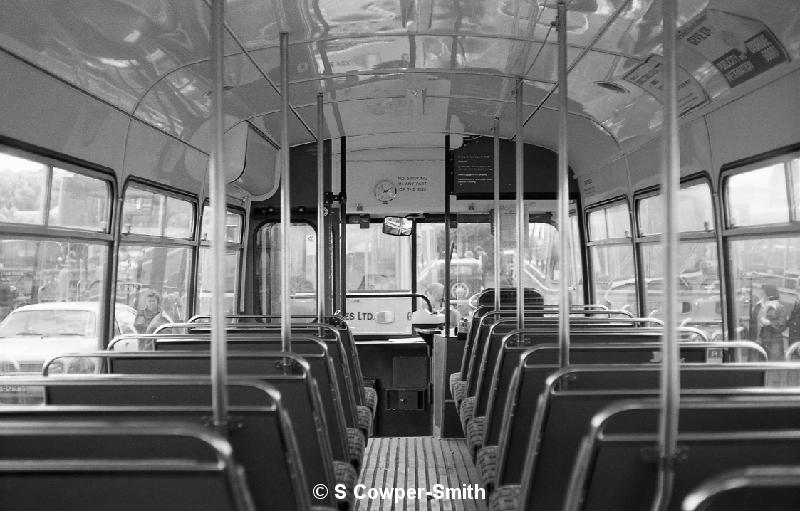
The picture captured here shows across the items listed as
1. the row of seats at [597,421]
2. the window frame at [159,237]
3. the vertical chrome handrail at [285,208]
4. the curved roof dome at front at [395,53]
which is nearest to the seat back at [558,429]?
the row of seats at [597,421]

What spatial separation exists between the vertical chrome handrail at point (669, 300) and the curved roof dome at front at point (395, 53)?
1559mm

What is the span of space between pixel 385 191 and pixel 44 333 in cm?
449

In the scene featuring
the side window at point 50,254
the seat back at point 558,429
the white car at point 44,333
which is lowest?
the seat back at point 558,429

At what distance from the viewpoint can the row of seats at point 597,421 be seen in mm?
2092

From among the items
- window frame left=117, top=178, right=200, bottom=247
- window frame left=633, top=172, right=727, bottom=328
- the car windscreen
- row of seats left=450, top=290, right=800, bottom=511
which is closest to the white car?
the car windscreen

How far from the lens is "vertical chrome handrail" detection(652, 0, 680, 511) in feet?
6.71

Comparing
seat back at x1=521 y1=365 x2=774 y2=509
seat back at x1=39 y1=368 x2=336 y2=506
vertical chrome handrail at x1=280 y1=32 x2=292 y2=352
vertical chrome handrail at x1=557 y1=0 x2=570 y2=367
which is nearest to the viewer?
seat back at x1=521 y1=365 x2=774 y2=509

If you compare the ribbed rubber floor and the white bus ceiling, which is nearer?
the white bus ceiling

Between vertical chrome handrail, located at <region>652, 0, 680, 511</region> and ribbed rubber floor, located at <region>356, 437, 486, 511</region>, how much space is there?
7.87ft

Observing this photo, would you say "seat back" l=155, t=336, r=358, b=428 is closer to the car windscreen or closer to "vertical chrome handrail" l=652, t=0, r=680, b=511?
the car windscreen

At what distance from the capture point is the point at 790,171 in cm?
374

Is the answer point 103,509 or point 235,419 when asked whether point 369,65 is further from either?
point 103,509

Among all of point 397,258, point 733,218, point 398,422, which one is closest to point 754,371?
point 733,218

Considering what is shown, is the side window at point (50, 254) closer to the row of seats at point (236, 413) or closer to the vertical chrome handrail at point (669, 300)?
the row of seats at point (236, 413)
